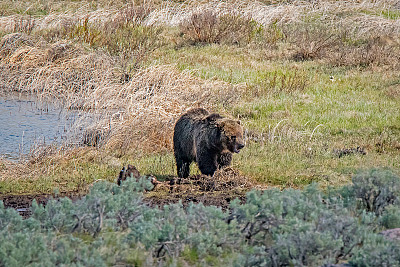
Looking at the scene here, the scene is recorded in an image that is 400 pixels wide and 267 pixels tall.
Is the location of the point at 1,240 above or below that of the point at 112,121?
above

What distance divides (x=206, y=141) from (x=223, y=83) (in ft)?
27.1

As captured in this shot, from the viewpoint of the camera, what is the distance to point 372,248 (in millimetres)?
5000

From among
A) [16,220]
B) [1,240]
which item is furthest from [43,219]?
[1,240]

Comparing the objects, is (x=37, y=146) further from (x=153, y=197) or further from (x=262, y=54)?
(x=262, y=54)

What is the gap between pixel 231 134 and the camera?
9.00m

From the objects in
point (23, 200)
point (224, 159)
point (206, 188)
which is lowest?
point (23, 200)

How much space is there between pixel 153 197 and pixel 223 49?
15179 mm

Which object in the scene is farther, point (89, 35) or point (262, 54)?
point (262, 54)

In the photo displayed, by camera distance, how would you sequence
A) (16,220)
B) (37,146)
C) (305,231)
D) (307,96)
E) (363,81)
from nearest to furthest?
(305,231)
(16,220)
(37,146)
(307,96)
(363,81)

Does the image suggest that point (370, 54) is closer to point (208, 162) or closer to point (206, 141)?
point (208, 162)

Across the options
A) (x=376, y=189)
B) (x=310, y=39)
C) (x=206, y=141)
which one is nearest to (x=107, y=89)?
(x=206, y=141)

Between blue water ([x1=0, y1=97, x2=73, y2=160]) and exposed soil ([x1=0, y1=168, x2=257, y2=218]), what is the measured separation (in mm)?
2658

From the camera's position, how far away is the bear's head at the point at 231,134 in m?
9.00

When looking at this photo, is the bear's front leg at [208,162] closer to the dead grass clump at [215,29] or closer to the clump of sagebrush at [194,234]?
the clump of sagebrush at [194,234]
